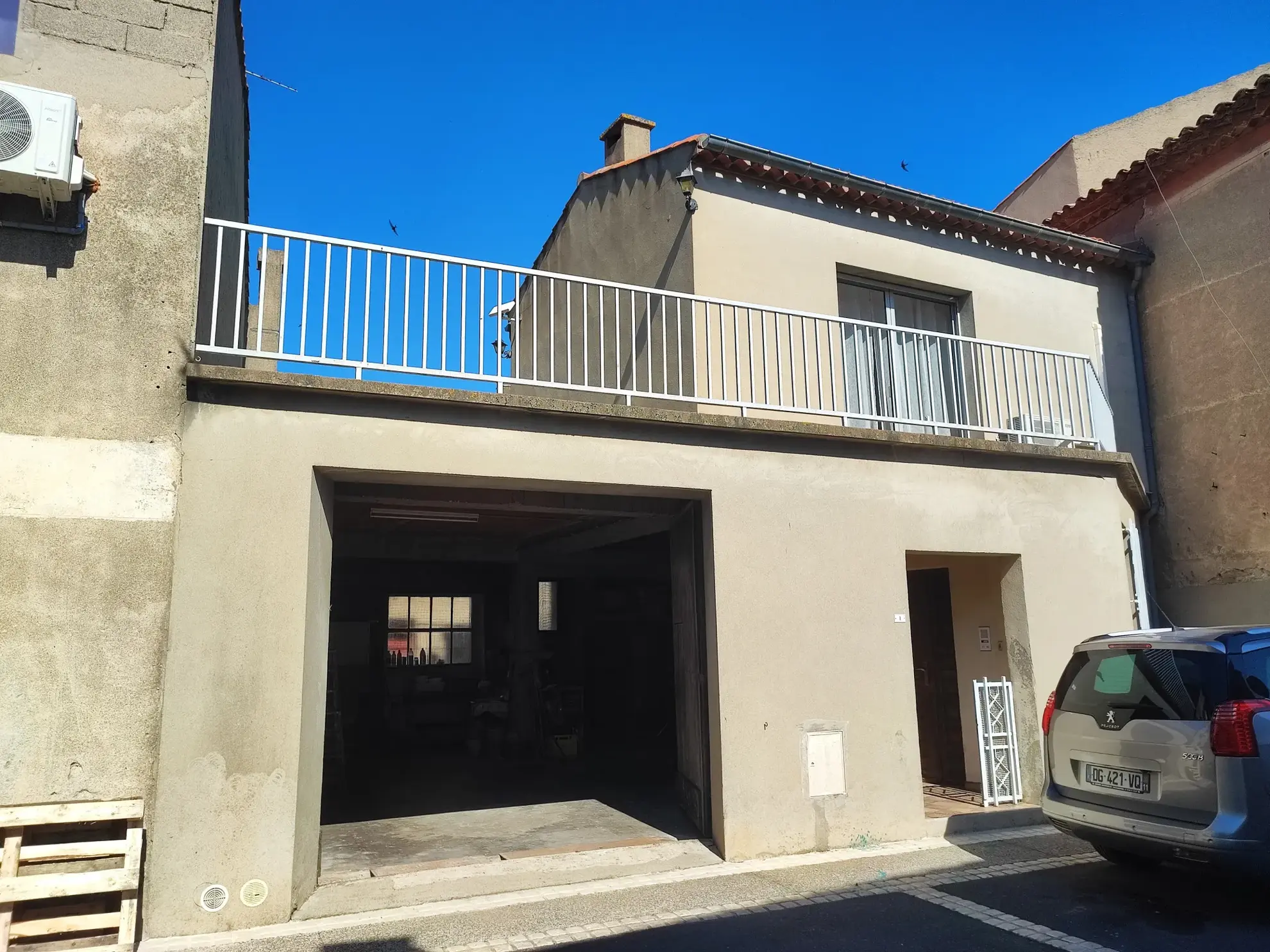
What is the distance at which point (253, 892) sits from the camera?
473 centimetres

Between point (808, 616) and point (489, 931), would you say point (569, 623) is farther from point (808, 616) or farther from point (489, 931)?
point (489, 931)

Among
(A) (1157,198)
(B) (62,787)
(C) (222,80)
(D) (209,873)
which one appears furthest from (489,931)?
(A) (1157,198)

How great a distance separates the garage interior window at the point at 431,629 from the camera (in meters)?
13.3

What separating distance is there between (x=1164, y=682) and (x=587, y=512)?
436cm

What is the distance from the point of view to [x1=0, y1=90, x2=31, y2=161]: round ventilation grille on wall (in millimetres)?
4621

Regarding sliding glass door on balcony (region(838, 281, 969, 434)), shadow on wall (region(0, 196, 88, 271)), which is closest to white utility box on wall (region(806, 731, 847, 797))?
sliding glass door on balcony (region(838, 281, 969, 434))

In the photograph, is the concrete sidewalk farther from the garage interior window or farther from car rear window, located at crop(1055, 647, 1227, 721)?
the garage interior window

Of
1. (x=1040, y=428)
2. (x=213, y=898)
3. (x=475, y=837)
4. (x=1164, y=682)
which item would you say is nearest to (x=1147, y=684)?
(x=1164, y=682)

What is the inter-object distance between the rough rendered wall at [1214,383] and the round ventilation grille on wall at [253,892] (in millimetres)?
9753

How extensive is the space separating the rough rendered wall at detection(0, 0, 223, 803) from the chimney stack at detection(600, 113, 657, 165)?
19.8 ft

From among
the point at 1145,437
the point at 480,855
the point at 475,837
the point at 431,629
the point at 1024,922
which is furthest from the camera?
the point at 431,629

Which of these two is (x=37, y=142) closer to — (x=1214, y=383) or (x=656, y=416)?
(x=656, y=416)

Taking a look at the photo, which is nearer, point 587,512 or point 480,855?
point 480,855

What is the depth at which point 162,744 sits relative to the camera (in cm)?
468
